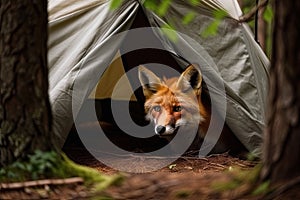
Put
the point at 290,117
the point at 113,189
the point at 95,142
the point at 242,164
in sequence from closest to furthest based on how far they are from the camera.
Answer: the point at 290,117 → the point at 113,189 → the point at 242,164 → the point at 95,142

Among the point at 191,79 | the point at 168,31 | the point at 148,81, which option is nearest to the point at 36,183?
the point at 168,31

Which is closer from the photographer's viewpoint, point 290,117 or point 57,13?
point 290,117

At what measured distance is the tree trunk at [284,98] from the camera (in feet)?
6.64

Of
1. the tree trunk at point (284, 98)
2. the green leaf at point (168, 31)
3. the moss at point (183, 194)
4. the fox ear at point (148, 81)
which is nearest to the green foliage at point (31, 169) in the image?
the moss at point (183, 194)

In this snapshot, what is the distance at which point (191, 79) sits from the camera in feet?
17.4

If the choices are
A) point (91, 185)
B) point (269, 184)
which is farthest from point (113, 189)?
point (269, 184)

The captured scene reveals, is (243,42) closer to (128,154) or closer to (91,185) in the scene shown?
(128,154)

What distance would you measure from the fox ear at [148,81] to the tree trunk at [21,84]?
2860mm

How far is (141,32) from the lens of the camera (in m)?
5.68

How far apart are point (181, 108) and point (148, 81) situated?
0.54 metres

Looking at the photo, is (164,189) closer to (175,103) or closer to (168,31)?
(168,31)

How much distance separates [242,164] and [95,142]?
1.83 metres

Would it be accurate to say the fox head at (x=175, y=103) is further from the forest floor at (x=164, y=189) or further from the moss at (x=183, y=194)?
the moss at (x=183, y=194)

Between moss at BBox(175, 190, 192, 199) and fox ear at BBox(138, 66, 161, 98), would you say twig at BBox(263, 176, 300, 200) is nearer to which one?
moss at BBox(175, 190, 192, 199)
